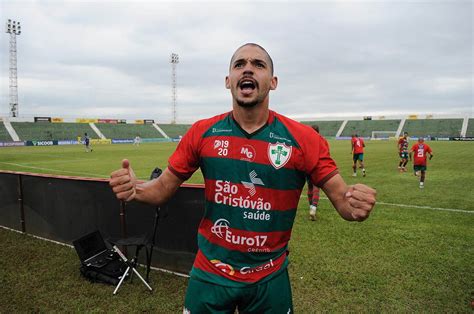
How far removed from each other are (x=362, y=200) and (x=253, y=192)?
2.24 ft

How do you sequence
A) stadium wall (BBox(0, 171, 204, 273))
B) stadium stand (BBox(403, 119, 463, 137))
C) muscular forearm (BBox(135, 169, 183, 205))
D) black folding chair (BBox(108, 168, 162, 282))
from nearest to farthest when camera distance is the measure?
1. muscular forearm (BBox(135, 169, 183, 205))
2. black folding chair (BBox(108, 168, 162, 282))
3. stadium wall (BBox(0, 171, 204, 273))
4. stadium stand (BBox(403, 119, 463, 137))

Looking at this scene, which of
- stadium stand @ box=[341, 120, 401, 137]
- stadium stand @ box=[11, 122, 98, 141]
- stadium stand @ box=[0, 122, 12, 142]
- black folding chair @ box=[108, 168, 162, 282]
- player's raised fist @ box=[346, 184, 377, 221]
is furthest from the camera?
stadium stand @ box=[341, 120, 401, 137]

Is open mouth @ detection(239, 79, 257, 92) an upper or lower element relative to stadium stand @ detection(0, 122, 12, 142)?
upper

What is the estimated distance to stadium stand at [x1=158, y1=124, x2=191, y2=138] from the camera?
276ft

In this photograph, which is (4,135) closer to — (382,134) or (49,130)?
(49,130)

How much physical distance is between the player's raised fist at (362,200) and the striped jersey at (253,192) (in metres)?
0.25

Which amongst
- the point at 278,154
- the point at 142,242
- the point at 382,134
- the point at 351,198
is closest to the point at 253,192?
the point at 278,154

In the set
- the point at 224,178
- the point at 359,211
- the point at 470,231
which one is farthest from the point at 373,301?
the point at 470,231

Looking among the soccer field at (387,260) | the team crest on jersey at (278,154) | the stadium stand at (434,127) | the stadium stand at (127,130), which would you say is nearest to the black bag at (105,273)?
the soccer field at (387,260)

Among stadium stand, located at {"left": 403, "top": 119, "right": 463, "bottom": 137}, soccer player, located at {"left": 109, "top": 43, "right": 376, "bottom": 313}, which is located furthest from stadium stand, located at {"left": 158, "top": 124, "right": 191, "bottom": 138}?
soccer player, located at {"left": 109, "top": 43, "right": 376, "bottom": 313}

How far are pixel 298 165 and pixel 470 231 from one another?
713 cm

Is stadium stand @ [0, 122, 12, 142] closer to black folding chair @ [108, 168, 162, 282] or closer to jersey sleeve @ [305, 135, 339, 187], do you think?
black folding chair @ [108, 168, 162, 282]

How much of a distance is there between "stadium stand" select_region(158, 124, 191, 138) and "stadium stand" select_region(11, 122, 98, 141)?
1919 centimetres

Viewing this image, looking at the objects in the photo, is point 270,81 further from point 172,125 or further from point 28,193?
point 172,125
